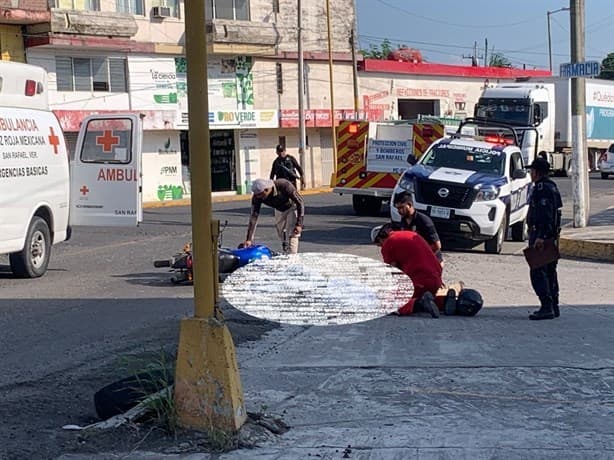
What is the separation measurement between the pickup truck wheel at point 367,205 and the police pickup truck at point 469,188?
18.8 feet

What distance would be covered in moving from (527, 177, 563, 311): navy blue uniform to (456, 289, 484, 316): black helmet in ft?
2.10

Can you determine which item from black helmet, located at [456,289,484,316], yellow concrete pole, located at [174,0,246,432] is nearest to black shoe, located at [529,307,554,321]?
black helmet, located at [456,289,484,316]

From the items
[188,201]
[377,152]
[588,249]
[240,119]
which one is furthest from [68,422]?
[240,119]

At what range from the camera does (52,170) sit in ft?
45.7

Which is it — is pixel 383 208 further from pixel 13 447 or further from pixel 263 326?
pixel 13 447

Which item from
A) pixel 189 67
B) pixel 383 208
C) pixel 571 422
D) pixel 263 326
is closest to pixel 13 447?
pixel 189 67

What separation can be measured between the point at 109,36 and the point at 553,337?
27.4 m

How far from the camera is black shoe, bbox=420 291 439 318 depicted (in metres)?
10.4

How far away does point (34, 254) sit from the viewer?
13578 millimetres

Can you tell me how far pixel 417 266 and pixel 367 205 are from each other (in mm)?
13979

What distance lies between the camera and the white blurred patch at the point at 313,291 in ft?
34.7

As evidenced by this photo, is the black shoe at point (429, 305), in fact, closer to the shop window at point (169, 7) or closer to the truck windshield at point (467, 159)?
the truck windshield at point (467, 159)

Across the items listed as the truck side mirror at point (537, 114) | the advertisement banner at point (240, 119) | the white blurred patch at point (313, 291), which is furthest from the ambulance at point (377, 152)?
the advertisement banner at point (240, 119)

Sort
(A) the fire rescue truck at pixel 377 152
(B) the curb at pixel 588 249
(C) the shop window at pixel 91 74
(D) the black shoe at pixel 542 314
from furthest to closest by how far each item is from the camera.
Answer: (C) the shop window at pixel 91 74 < (A) the fire rescue truck at pixel 377 152 < (B) the curb at pixel 588 249 < (D) the black shoe at pixel 542 314
